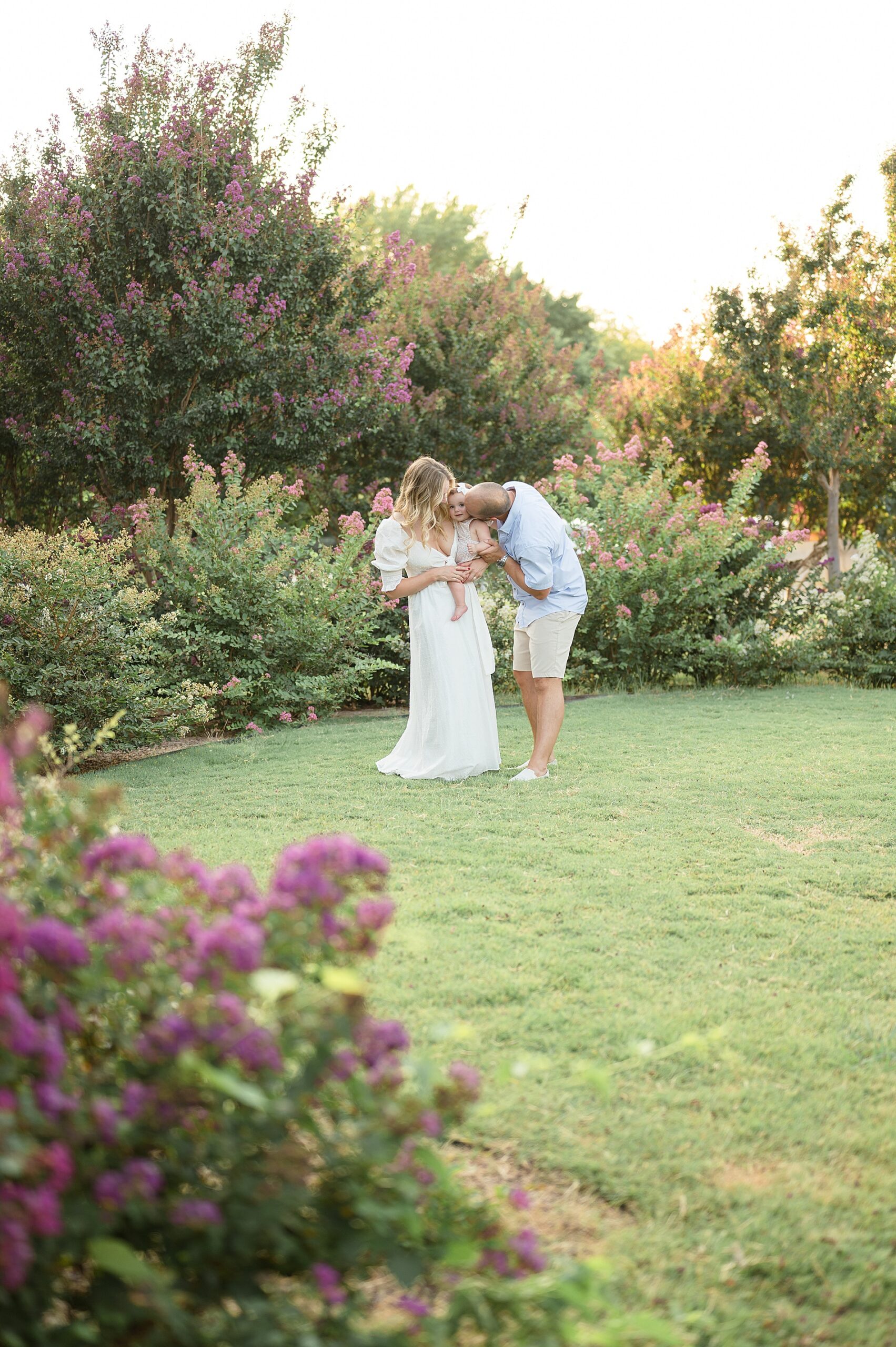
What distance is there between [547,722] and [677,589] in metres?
5.05

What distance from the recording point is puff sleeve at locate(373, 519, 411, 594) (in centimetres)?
739

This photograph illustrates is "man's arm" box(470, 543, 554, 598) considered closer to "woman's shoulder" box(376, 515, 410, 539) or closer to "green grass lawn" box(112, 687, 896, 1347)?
"woman's shoulder" box(376, 515, 410, 539)

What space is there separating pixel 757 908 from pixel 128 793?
3.96 m

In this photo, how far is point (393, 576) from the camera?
294 inches

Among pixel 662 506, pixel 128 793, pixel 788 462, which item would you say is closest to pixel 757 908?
pixel 128 793

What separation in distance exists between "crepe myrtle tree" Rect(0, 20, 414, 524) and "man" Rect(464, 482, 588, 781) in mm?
6071

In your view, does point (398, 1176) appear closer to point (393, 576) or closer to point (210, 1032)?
point (210, 1032)

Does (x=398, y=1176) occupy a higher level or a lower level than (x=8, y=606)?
lower

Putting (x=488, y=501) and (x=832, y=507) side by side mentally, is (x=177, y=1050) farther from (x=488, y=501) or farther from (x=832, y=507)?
(x=832, y=507)

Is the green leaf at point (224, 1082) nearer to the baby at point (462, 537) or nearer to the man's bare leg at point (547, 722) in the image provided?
the man's bare leg at point (547, 722)

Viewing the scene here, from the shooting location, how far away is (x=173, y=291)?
1264 centimetres

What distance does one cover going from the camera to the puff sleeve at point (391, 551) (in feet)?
24.3

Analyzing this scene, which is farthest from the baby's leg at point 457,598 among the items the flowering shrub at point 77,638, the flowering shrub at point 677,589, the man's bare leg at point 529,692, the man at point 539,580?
the flowering shrub at point 677,589

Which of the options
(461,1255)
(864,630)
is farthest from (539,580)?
(864,630)
